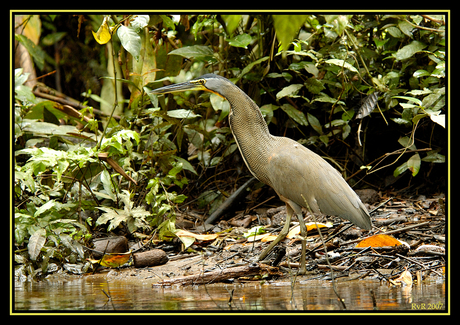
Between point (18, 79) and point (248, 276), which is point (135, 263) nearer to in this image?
point (248, 276)

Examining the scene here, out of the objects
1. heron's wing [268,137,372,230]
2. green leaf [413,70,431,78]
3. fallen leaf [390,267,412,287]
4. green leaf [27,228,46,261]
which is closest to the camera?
fallen leaf [390,267,412,287]

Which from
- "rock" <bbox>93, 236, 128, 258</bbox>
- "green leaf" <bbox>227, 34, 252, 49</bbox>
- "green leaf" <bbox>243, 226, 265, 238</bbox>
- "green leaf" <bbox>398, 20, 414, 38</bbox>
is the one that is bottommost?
"rock" <bbox>93, 236, 128, 258</bbox>

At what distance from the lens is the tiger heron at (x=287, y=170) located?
4191mm

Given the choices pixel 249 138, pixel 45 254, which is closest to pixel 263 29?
pixel 249 138

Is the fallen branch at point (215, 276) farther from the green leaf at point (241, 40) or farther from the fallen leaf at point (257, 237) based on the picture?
the green leaf at point (241, 40)

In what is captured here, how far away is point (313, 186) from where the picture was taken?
424cm

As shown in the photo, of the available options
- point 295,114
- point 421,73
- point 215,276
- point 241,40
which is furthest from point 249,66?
point 215,276

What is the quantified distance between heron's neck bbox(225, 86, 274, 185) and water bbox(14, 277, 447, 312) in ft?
3.76

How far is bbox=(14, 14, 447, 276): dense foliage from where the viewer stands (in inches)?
196

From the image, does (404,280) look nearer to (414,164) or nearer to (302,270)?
(302,270)

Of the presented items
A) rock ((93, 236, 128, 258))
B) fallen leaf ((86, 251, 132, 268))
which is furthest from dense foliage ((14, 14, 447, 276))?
fallen leaf ((86, 251, 132, 268))

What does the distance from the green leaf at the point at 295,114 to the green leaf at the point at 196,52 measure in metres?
1.09

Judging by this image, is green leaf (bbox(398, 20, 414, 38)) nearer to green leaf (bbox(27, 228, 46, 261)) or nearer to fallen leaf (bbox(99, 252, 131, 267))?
fallen leaf (bbox(99, 252, 131, 267))

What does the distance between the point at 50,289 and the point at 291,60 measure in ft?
12.6
